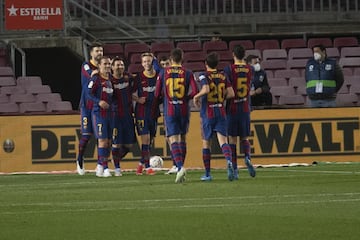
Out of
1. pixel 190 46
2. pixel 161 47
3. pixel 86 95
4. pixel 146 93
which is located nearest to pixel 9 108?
pixel 161 47

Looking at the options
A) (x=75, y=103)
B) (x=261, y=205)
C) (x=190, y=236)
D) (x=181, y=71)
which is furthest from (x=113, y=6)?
(x=190, y=236)

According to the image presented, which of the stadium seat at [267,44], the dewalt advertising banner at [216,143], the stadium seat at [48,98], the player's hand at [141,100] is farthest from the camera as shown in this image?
the stadium seat at [267,44]

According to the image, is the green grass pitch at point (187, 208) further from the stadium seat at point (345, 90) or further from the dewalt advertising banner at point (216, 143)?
the stadium seat at point (345, 90)

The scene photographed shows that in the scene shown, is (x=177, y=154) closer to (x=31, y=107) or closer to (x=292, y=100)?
(x=31, y=107)

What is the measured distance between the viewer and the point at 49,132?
78.0ft

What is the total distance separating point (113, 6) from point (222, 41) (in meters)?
3.74

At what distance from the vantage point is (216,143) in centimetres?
2394

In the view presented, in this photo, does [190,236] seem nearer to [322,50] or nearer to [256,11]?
[322,50]

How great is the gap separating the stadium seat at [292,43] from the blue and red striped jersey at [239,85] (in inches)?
480

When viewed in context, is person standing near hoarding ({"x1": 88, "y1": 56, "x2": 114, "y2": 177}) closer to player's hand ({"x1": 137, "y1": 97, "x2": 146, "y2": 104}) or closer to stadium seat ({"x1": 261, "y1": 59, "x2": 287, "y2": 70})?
player's hand ({"x1": 137, "y1": 97, "x2": 146, "y2": 104})

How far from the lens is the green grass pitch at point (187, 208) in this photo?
33.6ft

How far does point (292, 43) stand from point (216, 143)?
23.5ft

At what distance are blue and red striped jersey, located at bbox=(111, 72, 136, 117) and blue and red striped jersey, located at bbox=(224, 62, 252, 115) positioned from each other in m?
3.11

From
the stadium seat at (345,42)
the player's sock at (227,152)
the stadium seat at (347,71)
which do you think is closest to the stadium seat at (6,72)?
the stadium seat at (347,71)
